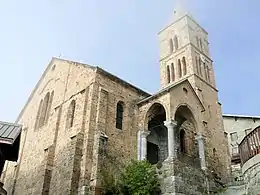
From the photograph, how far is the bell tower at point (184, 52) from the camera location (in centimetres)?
3344

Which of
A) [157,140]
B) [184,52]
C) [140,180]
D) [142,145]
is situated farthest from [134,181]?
[184,52]

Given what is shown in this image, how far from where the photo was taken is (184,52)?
114ft

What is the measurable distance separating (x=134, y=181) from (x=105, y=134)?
3.68m

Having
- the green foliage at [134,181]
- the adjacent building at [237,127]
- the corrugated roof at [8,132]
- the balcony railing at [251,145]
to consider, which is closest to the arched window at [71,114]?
the green foliage at [134,181]

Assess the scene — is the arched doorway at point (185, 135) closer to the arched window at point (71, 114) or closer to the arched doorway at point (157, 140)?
the arched doorway at point (157, 140)

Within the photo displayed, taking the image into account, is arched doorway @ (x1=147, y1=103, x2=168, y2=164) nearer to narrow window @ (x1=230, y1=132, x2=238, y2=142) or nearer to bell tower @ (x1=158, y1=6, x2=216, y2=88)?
bell tower @ (x1=158, y1=6, x2=216, y2=88)

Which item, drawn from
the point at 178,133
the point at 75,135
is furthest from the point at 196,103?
the point at 75,135

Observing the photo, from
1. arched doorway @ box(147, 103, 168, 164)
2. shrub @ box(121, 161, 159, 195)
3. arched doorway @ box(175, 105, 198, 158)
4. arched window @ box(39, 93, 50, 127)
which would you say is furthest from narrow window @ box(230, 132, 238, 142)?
arched window @ box(39, 93, 50, 127)

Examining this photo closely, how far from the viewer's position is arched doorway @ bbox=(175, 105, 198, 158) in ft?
79.0

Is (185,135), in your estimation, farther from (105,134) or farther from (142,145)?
(105,134)

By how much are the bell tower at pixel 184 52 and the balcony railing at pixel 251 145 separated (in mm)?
15931

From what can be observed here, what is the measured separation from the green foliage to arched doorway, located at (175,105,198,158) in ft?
19.3

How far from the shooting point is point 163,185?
60.8 feet

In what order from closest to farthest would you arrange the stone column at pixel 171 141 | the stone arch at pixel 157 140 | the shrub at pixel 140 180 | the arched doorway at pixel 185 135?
1. the shrub at pixel 140 180
2. the stone column at pixel 171 141
3. the arched doorway at pixel 185 135
4. the stone arch at pixel 157 140
